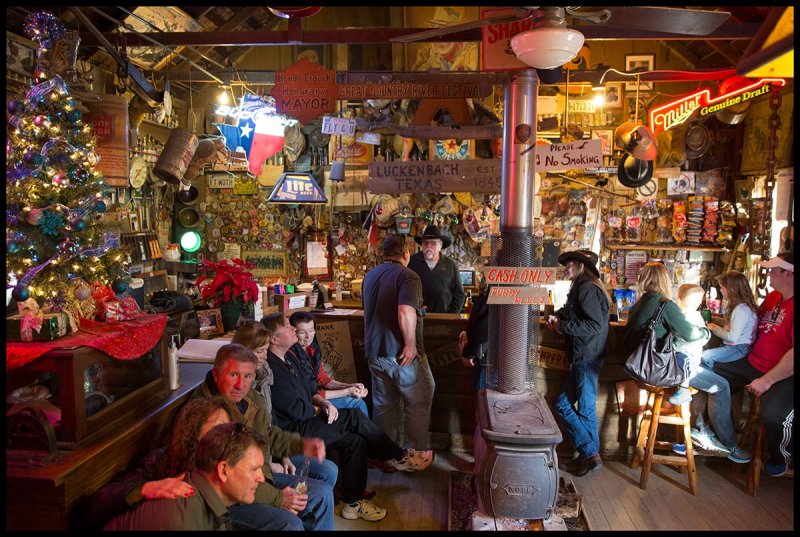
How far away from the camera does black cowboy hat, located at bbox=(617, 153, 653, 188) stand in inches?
242

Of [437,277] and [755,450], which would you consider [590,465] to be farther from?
[437,277]

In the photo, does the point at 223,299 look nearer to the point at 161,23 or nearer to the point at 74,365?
the point at 74,365

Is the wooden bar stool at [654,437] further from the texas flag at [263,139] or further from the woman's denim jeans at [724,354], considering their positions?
the texas flag at [263,139]

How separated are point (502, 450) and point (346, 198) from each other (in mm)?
5216

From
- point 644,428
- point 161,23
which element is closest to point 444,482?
point 644,428

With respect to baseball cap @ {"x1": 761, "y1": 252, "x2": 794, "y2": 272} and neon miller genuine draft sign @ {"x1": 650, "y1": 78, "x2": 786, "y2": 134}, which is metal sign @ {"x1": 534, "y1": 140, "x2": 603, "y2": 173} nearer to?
baseball cap @ {"x1": 761, "y1": 252, "x2": 794, "y2": 272}

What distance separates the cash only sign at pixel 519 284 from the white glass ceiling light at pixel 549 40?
1.23 m

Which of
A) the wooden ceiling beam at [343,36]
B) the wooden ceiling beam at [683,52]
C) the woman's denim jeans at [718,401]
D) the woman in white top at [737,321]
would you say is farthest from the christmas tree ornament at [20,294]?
the wooden ceiling beam at [683,52]

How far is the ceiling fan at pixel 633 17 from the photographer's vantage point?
2.72m

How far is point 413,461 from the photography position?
15.3ft

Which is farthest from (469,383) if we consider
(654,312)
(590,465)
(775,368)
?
(775,368)

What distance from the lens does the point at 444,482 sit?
14.9 ft

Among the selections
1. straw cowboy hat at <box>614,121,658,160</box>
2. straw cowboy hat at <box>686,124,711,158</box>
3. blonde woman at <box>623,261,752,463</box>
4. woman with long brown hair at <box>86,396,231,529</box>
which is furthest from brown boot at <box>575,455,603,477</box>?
straw cowboy hat at <box>686,124,711,158</box>

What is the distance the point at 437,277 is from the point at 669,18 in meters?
3.47
